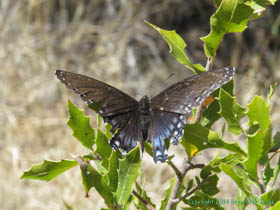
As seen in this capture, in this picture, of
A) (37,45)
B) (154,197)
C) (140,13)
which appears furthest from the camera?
(140,13)

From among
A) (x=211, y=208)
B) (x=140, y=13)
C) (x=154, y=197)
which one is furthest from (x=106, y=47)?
(x=211, y=208)

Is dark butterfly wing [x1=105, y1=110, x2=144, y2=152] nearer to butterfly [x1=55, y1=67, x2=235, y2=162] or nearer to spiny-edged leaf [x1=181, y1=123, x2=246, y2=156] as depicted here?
butterfly [x1=55, y1=67, x2=235, y2=162]

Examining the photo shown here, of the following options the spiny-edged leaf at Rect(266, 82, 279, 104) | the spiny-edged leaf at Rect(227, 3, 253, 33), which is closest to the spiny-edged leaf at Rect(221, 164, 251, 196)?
the spiny-edged leaf at Rect(266, 82, 279, 104)

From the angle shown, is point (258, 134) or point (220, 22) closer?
point (258, 134)

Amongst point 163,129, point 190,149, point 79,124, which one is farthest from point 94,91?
point 190,149

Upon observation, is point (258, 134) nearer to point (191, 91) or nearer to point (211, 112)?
point (211, 112)

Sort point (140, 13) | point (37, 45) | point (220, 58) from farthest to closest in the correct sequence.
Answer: point (220, 58), point (140, 13), point (37, 45)

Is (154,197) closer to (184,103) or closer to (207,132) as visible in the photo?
(184,103)
